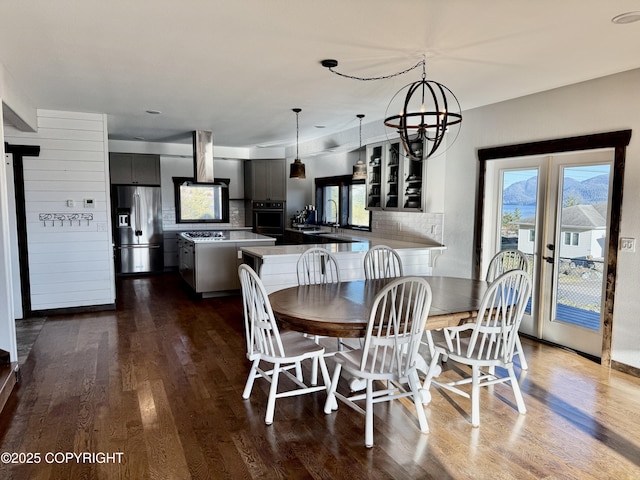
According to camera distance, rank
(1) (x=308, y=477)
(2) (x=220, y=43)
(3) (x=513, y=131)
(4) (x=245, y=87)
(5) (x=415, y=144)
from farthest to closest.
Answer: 1. (5) (x=415, y=144)
2. (3) (x=513, y=131)
3. (4) (x=245, y=87)
4. (2) (x=220, y=43)
5. (1) (x=308, y=477)

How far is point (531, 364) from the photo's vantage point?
12.4ft

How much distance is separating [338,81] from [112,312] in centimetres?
394

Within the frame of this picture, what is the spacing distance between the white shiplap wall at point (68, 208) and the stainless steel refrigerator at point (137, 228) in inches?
95.7

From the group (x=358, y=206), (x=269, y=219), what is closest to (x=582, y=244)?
(x=358, y=206)

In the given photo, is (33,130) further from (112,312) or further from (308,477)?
(308,477)

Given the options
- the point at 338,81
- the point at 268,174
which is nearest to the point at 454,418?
the point at 338,81

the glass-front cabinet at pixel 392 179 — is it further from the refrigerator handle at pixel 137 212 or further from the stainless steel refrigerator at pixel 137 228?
the refrigerator handle at pixel 137 212

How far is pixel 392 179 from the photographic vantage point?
19.2 ft

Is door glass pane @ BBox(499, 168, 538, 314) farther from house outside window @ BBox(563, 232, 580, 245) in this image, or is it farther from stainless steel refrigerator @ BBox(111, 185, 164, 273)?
stainless steel refrigerator @ BBox(111, 185, 164, 273)

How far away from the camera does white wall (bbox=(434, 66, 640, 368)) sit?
3535mm

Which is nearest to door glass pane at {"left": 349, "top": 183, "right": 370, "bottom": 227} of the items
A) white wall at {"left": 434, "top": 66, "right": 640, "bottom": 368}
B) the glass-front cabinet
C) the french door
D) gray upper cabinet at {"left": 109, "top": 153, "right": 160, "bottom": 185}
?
the glass-front cabinet

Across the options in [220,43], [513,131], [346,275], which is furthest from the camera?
[346,275]

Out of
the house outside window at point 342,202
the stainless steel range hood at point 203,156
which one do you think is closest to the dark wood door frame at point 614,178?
the house outside window at point 342,202

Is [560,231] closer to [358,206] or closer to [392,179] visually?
[392,179]
